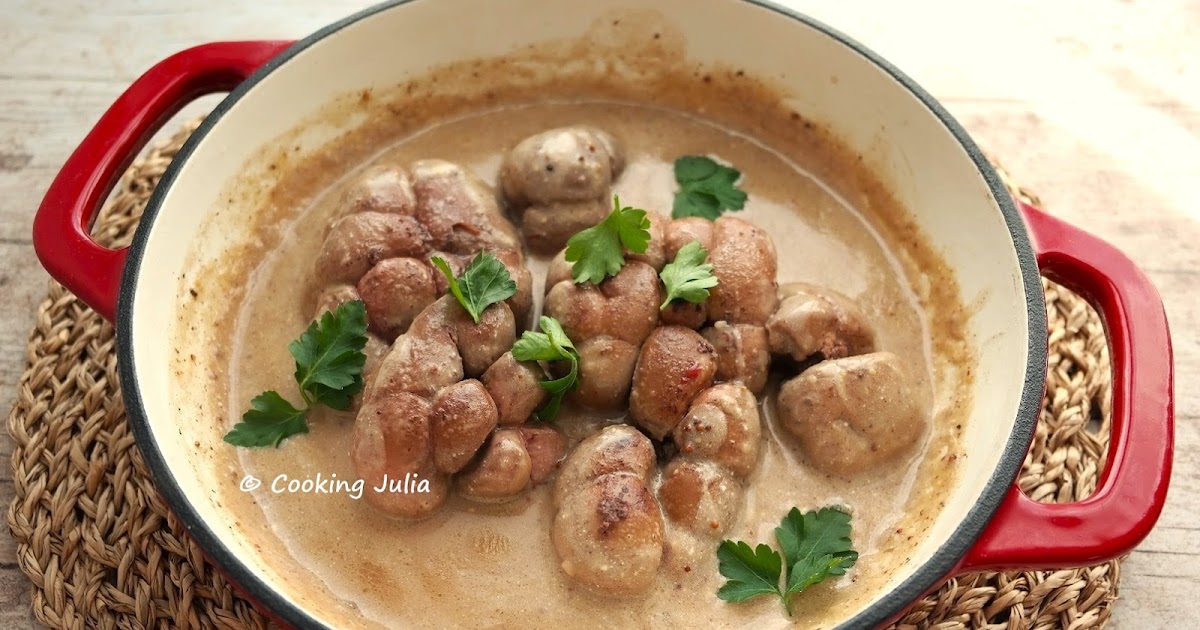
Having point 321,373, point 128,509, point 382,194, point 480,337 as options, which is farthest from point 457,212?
point 128,509

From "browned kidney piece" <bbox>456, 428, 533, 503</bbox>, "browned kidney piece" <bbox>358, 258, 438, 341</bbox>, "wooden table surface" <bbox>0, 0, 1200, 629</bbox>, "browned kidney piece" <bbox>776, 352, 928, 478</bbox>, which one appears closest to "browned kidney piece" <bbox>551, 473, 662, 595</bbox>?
"browned kidney piece" <bbox>456, 428, 533, 503</bbox>

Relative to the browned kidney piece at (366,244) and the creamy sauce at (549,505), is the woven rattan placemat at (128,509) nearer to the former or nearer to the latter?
the creamy sauce at (549,505)

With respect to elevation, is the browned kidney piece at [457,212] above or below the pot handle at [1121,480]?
below

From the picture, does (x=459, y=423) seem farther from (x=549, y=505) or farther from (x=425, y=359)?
(x=549, y=505)

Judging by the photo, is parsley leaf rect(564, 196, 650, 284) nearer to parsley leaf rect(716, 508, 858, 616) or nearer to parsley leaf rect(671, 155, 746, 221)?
parsley leaf rect(671, 155, 746, 221)

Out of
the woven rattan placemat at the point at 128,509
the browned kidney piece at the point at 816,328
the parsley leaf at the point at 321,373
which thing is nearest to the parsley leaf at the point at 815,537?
the woven rattan placemat at the point at 128,509

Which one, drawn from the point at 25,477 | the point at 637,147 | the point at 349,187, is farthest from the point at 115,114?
the point at 637,147
